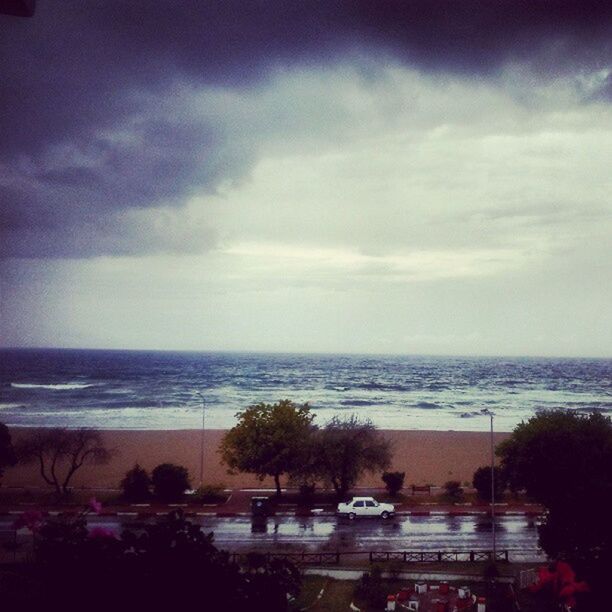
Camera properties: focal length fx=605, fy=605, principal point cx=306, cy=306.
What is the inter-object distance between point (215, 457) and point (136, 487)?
20.0ft

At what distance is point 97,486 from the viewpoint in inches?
563

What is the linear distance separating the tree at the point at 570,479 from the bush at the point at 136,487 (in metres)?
7.64

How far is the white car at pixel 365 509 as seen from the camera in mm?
12180

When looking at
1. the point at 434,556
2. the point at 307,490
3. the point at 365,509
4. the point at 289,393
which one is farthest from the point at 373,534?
the point at 289,393

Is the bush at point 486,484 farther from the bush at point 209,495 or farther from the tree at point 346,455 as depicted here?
the bush at point 209,495

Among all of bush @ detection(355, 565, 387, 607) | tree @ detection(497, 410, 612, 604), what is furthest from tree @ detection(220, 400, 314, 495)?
bush @ detection(355, 565, 387, 607)

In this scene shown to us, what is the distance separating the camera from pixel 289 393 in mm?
39906

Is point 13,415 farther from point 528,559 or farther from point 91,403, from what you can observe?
point 528,559

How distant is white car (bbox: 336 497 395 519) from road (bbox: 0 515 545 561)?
0.17 metres

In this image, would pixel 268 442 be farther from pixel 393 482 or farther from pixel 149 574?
pixel 149 574

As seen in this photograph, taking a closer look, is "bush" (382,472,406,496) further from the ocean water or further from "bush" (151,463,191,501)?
the ocean water

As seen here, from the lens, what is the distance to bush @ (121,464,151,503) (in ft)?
42.2

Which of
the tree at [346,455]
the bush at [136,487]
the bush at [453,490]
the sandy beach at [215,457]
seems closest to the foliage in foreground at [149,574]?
the bush at [136,487]

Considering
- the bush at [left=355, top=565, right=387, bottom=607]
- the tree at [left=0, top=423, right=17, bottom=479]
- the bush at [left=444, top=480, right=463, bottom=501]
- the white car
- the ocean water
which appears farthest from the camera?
the ocean water
